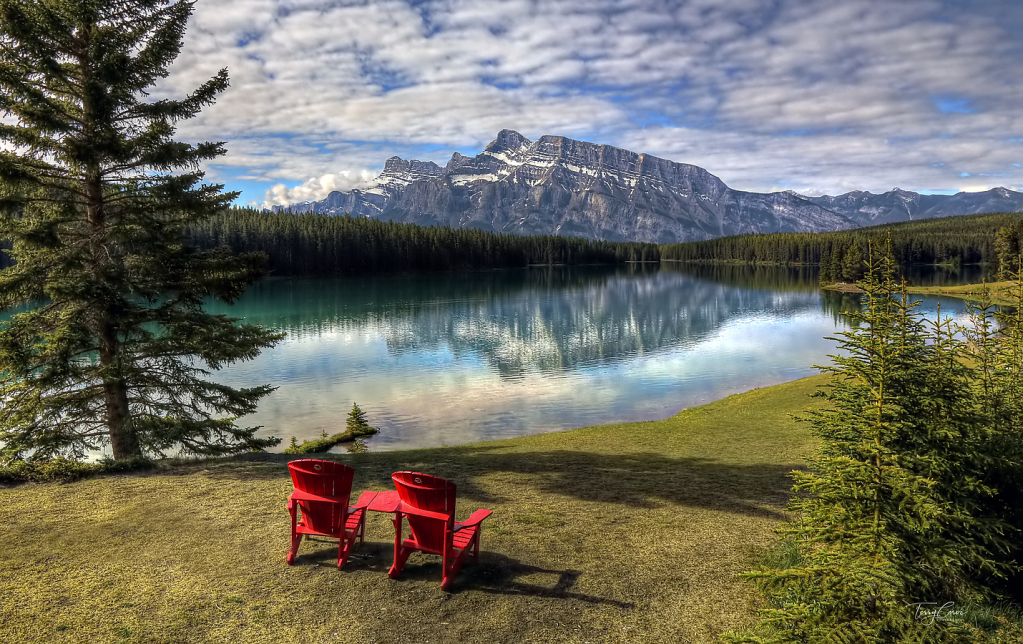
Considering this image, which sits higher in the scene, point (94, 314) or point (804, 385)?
point (94, 314)

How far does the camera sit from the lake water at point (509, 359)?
32656mm

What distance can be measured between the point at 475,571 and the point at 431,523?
1.30 meters

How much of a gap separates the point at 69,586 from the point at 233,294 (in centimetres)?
1045

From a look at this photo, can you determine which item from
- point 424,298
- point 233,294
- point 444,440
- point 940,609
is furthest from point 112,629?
point 424,298

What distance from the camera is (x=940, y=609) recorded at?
5.62 meters

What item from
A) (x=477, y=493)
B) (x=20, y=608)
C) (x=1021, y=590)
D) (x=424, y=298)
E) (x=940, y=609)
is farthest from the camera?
(x=424, y=298)

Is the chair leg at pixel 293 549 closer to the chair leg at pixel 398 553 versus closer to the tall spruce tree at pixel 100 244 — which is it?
the chair leg at pixel 398 553

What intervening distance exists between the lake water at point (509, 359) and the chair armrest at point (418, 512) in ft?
21.3

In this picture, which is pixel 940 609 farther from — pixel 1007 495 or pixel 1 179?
pixel 1 179

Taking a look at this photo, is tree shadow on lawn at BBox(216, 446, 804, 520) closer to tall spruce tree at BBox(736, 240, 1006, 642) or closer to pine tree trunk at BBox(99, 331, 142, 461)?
pine tree trunk at BBox(99, 331, 142, 461)

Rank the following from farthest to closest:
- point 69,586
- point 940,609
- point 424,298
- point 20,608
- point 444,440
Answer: point 424,298 < point 444,440 < point 69,586 < point 20,608 < point 940,609

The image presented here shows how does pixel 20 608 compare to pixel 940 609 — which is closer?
pixel 940 609

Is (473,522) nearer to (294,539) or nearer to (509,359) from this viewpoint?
(294,539)

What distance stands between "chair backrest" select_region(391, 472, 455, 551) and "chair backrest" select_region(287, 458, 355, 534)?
42.9 inches
